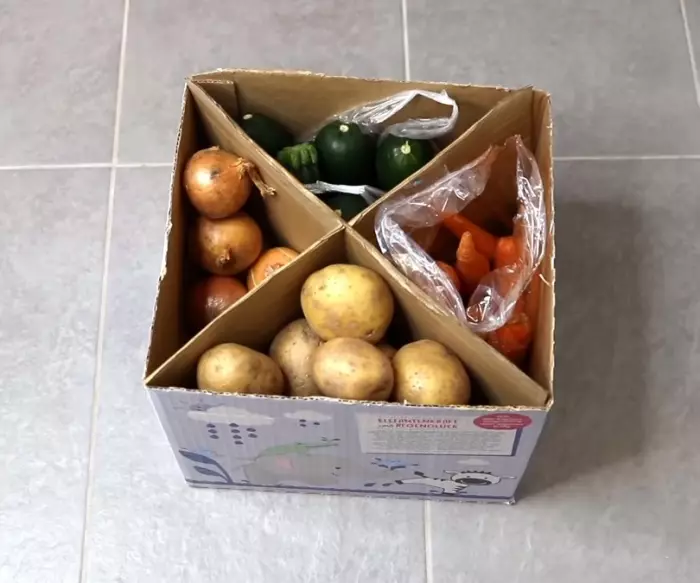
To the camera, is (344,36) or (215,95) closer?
(215,95)

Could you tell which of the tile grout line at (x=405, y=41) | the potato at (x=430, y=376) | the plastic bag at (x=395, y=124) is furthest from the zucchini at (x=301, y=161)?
the tile grout line at (x=405, y=41)

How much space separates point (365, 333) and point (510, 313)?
14 centimetres

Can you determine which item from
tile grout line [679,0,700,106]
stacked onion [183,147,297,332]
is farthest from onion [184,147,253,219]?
tile grout line [679,0,700,106]

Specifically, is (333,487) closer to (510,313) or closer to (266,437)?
(266,437)

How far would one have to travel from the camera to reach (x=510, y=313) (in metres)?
0.86

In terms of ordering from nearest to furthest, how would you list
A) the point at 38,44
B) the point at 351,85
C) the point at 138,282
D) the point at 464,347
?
the point at 464,347 → the point at 351,85 → the point at 138,282 → the point at 38,44

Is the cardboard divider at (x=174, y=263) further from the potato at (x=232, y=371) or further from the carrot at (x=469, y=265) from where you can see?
the carrot at (x=469, y=265)

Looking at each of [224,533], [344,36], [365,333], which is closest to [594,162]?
[344,36]

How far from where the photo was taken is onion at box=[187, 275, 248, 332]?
90 centimetres

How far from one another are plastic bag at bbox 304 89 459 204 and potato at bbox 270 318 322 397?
0.15 metres

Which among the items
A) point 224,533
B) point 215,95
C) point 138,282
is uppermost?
point 215,95

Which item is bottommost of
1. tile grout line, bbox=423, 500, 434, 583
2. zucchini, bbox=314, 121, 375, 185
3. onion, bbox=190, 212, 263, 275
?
tile grout line, bbox=423, 500, 434, 583

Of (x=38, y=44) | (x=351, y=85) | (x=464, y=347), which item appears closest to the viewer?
(x=464, y=347)

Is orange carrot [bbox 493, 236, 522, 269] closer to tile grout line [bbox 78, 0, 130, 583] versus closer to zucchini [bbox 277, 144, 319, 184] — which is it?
zucchini [bbox 277, 144, 319, 184]
